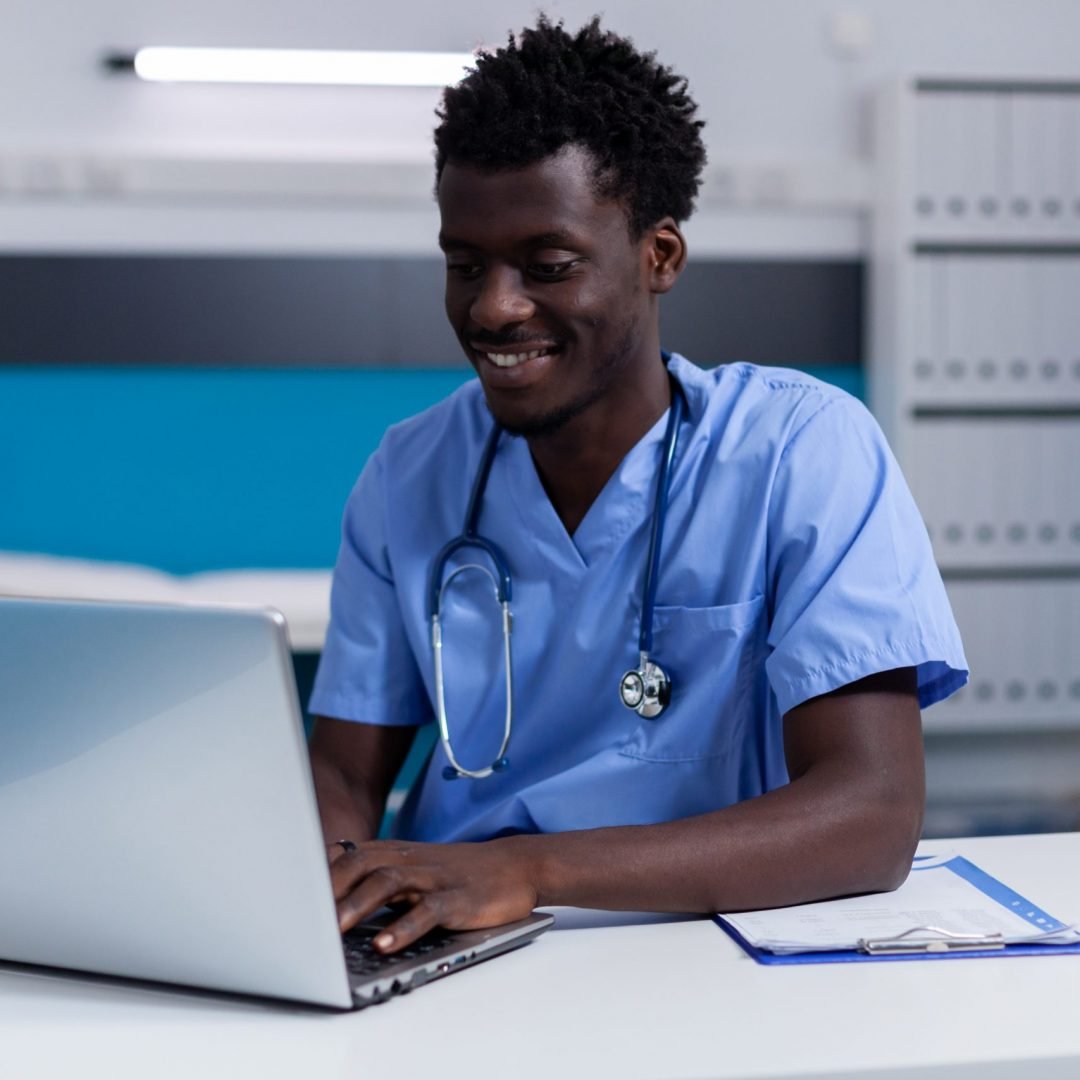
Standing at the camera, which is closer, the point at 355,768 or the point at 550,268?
the point at 550,268

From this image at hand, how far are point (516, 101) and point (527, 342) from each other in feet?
0.68

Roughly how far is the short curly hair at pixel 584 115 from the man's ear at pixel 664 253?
0.01m

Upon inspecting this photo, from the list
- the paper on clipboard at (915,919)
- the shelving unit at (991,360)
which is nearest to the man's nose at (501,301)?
the paper on clipboard at (915,919)

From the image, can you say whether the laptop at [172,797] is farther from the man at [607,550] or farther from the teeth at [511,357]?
the teeth at [511,357]

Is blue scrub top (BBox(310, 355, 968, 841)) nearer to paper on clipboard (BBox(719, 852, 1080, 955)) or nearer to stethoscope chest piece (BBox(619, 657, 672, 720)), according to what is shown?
stethoscope chest piece (BBox(619, 657, 672, 720))

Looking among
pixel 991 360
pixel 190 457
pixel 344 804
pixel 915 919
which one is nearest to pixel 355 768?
pixel 344 804

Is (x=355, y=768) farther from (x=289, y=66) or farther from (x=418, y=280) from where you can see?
(x=289, y=66)

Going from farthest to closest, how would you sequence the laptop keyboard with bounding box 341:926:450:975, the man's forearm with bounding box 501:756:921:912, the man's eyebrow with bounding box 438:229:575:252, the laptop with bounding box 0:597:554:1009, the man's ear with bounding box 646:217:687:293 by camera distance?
1. the man's ear with bounding box 646:217:687:293
2. the man's eyebrow with bounding box 438:229:575:252
3. the man's forearm with bounding box 501:756:921:912
4. the laptop keyboard with bounding box 341:926:450:975
5. the laptop with bounding box 0:597:554:1009

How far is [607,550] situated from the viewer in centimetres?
126

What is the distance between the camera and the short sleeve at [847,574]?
110 cm

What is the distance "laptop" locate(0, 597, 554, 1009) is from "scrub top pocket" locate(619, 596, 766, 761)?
17.1 inches

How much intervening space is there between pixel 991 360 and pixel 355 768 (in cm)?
221

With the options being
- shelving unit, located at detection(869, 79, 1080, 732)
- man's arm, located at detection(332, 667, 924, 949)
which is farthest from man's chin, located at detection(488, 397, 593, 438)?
shelving unit, located at detection(869, 79, 1080, 732)

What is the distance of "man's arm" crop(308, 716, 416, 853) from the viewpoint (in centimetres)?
129
